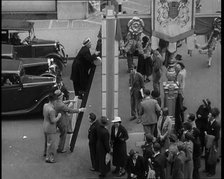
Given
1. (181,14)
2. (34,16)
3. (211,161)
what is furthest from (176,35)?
(34,16)

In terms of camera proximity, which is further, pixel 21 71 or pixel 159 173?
pixel 21 71

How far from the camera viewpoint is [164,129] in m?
11.2

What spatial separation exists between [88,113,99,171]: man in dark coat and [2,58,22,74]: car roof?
179 inches

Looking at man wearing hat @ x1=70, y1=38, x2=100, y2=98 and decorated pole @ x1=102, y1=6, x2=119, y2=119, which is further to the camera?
man wearing hat @ x1=70, y1=38, x2=100, y2=98

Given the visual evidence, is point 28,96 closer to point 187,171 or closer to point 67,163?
point 67,163

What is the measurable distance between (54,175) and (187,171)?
298 cm

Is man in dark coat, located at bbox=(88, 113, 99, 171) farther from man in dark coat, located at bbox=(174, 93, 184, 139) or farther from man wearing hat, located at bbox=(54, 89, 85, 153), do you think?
man in dark coat, located at bbox=(174, 93, 184, 139)

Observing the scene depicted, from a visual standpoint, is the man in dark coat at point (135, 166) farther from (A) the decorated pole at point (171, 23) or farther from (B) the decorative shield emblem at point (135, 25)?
(B) the decorative shield emblem at point (135, 25)

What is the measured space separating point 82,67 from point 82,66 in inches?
1.0

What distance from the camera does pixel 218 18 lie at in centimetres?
1221

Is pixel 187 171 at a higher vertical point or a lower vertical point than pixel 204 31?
lower

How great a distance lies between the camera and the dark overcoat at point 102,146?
10820mm

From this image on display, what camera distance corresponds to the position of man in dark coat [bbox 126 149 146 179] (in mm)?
10109

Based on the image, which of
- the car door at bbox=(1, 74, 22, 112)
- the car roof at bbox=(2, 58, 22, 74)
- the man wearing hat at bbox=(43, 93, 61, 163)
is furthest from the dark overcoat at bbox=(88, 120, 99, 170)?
the car roof at bbox=(2, 58, 22, 74)
